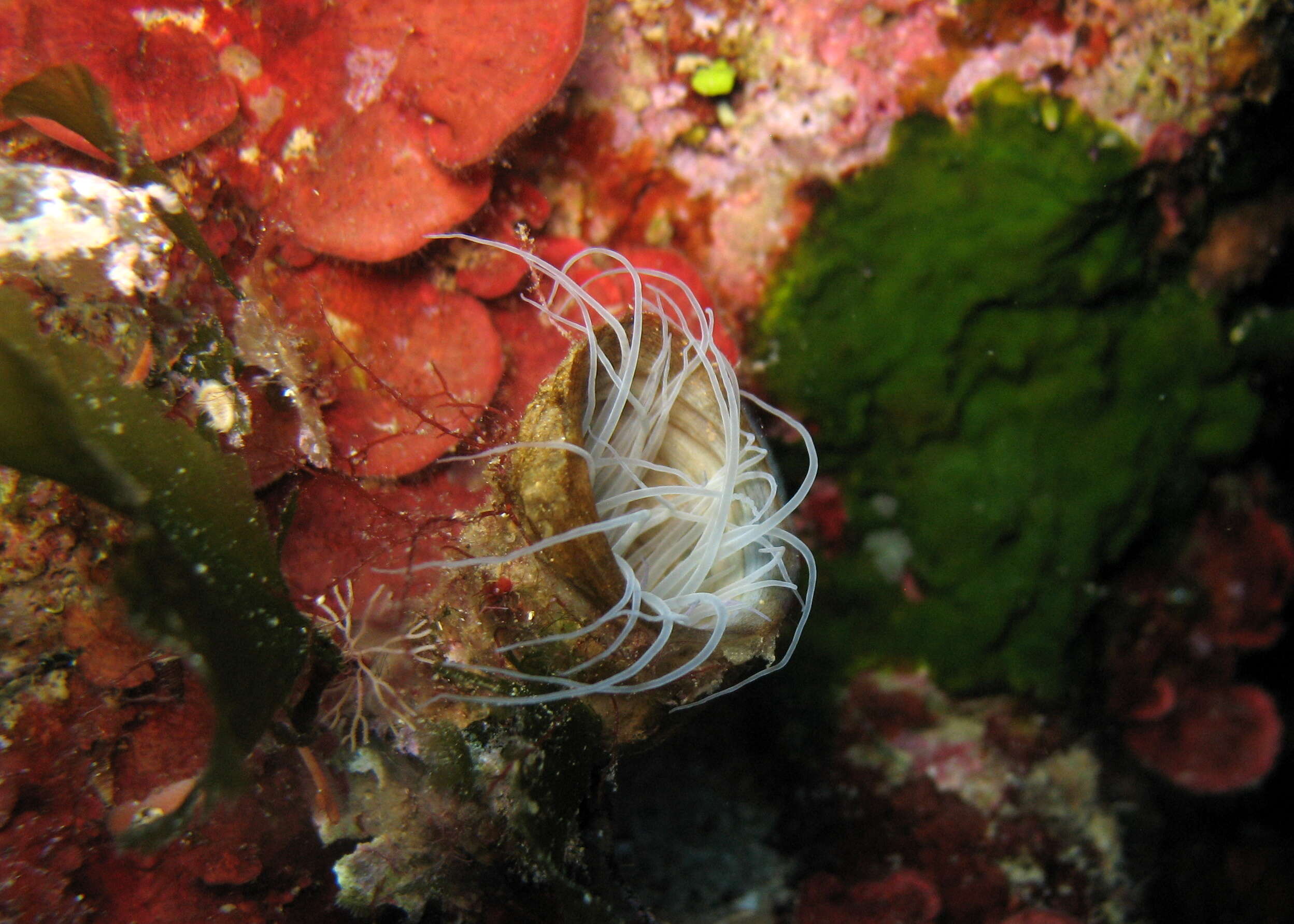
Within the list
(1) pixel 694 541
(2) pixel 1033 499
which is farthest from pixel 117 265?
(2) pixel 1033 499

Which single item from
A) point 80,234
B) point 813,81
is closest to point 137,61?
point 80,234

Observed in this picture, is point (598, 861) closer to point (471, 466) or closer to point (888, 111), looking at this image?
point (471, 466)

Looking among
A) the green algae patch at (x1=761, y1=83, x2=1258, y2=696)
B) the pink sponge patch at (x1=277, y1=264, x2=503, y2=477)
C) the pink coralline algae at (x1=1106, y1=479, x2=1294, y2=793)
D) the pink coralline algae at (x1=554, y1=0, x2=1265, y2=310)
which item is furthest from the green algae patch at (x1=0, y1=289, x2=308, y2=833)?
the pink coralline algae at (x1=1106, y1=479, x2=1294, y2=793)

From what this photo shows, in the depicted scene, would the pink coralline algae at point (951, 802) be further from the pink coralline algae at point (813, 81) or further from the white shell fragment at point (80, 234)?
the white shell fragment at point (80, 234)

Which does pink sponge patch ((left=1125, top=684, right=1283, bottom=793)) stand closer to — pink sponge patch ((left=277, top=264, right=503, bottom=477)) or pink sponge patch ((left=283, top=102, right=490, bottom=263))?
pink sponge patch ((left=277, top=264, right=503, bottom=477))

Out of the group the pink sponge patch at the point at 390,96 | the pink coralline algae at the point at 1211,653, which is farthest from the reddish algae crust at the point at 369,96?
the pink coralline algae at the point at 1211,653

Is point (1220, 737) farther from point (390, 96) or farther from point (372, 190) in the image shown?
point (390, 96)
